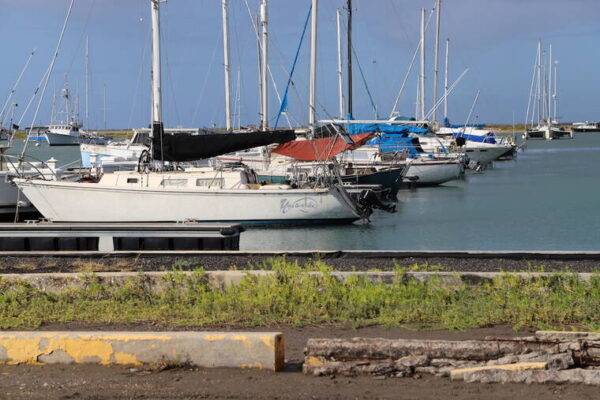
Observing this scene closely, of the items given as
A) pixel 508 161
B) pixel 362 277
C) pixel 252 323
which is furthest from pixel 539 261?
pixel 508 161

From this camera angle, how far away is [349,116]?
53188mm

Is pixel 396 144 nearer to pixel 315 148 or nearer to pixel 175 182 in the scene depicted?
pixel 315 148

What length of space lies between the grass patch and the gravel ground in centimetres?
141

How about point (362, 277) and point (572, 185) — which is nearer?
point (362, 277)

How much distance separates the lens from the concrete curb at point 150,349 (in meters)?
7.63

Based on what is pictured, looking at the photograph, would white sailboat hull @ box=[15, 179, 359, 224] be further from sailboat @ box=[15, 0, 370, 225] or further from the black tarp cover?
the black tarp cover

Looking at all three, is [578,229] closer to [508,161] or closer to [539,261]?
[539,261]

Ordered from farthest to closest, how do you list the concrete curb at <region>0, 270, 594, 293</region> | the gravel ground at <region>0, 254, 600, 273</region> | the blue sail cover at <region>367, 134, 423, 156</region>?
1. the blue sail cover at <region>367, 134, 423, 156</region>
2. the gravel ground at <region>0, 254, 600, 273</region>
3. the concrete curb at <region>0, 270, 594, 293</region>

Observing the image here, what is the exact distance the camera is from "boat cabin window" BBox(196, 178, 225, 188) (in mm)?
29234

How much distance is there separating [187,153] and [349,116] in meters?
27.1

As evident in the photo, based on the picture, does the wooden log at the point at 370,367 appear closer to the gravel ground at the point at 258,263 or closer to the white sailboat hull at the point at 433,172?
the gravel ground at the point at 258,263

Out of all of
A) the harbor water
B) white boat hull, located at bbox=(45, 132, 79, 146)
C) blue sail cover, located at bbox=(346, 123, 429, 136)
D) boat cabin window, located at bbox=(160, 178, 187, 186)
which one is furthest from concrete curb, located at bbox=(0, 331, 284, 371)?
white boat hull, located at bbox=(45, 132, 79, 146)

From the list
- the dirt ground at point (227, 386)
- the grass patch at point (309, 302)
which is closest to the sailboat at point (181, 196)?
the grass patch at point (309, 302)

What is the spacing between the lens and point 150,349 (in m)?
7.76
